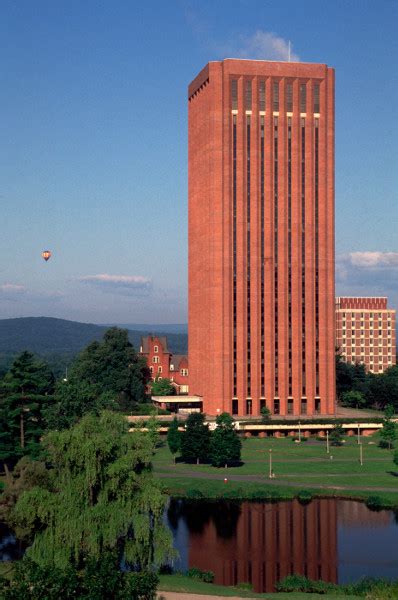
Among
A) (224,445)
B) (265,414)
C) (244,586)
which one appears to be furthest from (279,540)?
(265,414)

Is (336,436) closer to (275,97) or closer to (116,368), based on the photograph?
(116,368)

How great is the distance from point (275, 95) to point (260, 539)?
8708 cm

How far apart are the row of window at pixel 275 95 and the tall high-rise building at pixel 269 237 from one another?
170 millimetres

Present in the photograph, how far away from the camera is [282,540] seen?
75.1m

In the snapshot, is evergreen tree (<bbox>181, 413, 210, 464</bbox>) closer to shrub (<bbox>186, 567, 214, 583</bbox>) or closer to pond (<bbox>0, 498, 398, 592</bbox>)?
pond (<bbox>0, 498, 398, 592</bbox>)

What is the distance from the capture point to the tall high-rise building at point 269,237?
13938 cm

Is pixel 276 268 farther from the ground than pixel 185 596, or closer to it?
farther from the ground

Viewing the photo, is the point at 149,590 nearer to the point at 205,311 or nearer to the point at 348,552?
the point at 348,552

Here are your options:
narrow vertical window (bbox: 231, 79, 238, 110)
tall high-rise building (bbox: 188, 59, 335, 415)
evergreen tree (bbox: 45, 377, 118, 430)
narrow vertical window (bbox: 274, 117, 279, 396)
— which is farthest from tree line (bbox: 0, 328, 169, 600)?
narrow vertical window (bbox: 231, 79, 238, 110)

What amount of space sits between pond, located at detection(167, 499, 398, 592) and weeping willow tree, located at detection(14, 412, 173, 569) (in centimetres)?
1106

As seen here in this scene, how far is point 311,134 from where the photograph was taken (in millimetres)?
141750

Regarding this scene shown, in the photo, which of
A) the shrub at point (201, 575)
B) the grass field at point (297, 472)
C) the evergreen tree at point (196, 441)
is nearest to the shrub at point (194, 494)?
the grass field at point (297, 472)

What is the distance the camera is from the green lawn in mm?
54656

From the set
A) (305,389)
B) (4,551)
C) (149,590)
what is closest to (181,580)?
(149,590)
